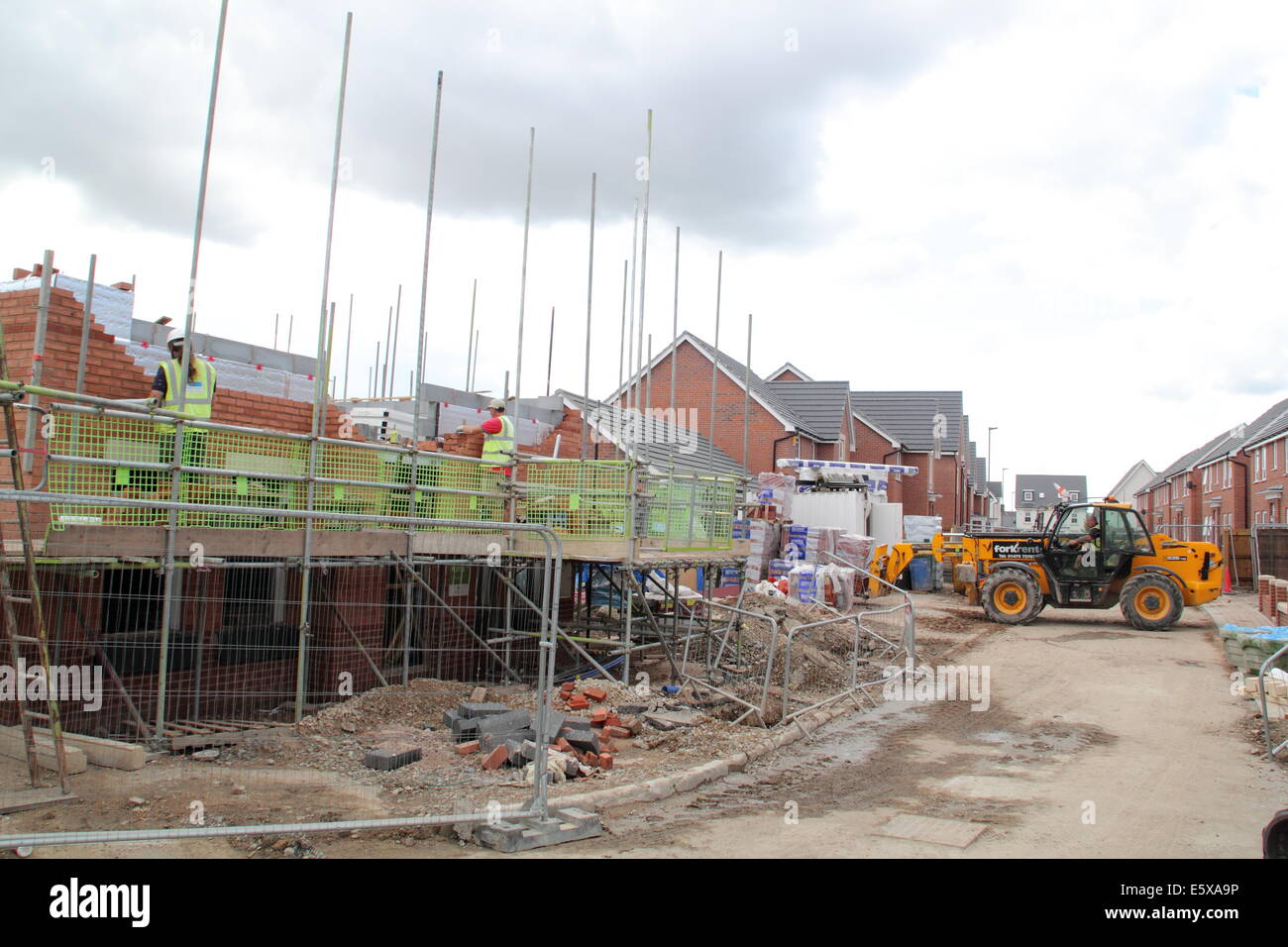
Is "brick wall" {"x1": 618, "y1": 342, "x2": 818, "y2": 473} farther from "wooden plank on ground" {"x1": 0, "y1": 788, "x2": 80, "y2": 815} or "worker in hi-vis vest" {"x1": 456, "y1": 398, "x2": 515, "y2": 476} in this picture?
"wooden plank on ground" {"x1": 0, "y1": 788, "x2": 80, "y2": 815}

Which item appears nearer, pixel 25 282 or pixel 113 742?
pixel 113 742

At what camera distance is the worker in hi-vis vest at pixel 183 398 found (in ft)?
25.1

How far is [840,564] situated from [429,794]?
18599mm

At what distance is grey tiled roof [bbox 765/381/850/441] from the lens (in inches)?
1422

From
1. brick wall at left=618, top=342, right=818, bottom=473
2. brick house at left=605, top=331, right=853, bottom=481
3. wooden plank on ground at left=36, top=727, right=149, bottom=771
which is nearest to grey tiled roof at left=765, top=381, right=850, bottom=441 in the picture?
brick house at left=605, top=331, right=853, bottom=481

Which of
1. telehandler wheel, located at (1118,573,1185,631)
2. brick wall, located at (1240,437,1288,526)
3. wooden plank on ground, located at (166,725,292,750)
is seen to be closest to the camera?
wooden plank on ground, located at (166,725,292,750)

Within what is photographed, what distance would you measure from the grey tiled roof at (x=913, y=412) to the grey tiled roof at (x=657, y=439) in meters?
15.4

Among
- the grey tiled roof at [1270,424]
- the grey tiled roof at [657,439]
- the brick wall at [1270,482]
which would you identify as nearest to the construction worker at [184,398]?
the grey tiled roof at [657,439]

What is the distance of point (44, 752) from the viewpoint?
6535 millimetres

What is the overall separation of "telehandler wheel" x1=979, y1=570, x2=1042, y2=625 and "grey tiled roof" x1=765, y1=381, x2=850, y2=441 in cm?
1436

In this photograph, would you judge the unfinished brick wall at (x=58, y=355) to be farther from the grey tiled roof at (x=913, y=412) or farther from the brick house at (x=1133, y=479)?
the brick house at (x=1133, y=479)
